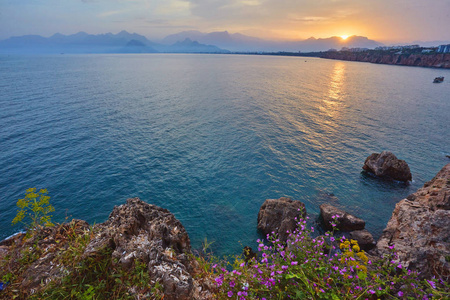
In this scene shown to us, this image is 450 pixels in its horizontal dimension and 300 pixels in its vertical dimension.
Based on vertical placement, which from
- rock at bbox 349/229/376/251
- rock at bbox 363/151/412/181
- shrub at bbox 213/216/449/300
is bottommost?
rock at bbox 349/229/376/251

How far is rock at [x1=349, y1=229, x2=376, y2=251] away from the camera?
2366 centimetres

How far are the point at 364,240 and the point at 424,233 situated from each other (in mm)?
7198

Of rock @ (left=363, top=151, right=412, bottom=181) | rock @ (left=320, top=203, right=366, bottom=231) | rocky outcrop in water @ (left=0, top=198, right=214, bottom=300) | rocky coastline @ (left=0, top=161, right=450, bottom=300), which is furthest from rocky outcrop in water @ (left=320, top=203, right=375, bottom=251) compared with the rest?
rocky outcrop in water @ (left=0, top=198, right=214, bottom=300)

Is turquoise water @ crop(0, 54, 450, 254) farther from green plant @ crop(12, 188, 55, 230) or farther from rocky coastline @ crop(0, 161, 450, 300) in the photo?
green plant @ crop(12, 188, 55, 230)

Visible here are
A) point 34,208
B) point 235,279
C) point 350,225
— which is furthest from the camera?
point 350,225

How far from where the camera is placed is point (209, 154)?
145ft

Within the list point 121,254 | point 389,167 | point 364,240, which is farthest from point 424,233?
point 121,254

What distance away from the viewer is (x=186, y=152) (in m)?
44.3

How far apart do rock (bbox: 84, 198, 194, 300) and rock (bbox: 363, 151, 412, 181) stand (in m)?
38.3

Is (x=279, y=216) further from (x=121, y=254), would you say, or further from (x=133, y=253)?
(x=121, y=254)

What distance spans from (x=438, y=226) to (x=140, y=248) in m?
22.7

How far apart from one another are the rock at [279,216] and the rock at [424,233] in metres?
8.63

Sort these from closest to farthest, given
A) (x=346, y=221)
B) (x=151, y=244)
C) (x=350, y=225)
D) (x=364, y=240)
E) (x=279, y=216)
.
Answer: (x=151, y=244), (x=364, y=240), (x=350, y=225), (x=346, y=221), (x=279, y=216)

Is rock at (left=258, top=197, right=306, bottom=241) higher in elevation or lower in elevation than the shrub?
lower
